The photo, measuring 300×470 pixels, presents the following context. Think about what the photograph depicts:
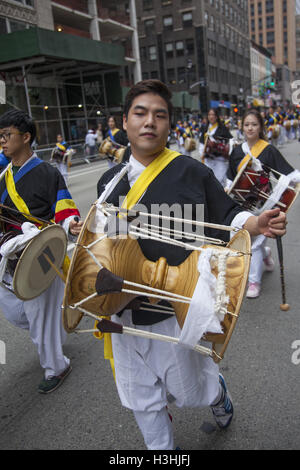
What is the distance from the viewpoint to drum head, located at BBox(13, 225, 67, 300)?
7.06 ft

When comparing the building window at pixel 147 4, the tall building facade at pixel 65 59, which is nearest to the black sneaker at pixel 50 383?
the tall building facade at pixel 65 59

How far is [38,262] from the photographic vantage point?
7.43ft

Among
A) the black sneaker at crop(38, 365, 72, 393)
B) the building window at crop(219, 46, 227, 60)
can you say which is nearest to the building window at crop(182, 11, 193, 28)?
the building window at crop(219, 46, 227, 60)

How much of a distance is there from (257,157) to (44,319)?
2.77 m

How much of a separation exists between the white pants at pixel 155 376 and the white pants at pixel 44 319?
3.53ft

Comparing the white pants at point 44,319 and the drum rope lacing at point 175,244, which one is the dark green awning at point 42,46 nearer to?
the white pants at point 44,319

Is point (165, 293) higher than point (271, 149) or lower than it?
lower

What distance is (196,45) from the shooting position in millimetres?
58031

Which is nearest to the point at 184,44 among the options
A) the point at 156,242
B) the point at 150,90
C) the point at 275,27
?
the point at 150,90

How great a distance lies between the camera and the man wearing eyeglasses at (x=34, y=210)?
9.22 feet

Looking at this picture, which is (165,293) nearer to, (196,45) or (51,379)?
(51,379)
